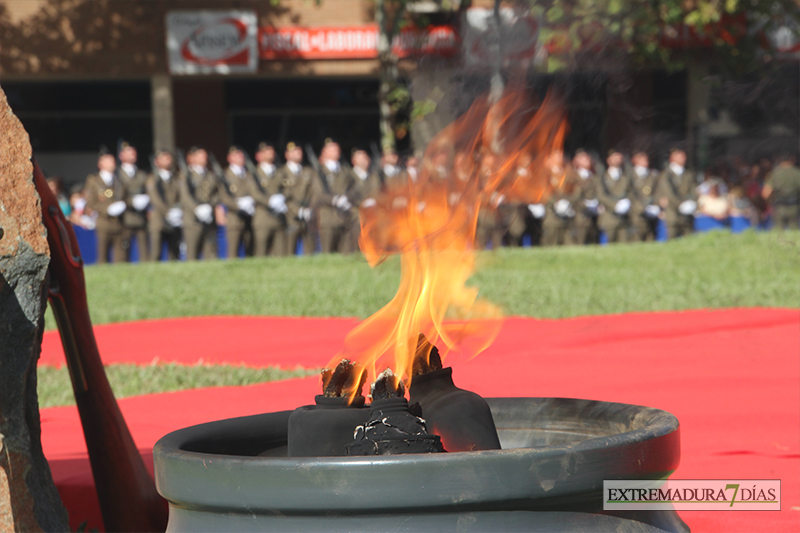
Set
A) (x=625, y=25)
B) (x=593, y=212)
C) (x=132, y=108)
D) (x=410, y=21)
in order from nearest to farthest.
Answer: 1. (x=625, y=25)
2. (x=593, y=212)
3. (x=410, y=21)
4. (x=132, y=108)

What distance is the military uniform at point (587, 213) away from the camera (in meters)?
14.7

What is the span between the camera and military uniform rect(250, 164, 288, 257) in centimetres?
1394

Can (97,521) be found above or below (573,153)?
below

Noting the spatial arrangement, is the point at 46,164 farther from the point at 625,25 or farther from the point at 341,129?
the point at 625,25

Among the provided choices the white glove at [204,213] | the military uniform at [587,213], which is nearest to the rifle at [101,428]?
the white glove at [204,213]

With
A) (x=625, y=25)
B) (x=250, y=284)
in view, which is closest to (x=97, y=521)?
(x=625, y=25)

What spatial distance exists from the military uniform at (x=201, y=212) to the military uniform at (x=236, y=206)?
17cm

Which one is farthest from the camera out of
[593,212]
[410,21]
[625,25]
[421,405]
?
[410,21]

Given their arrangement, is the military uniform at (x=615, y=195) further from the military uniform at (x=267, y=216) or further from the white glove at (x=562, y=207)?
the military uniform at (x=267, y=216)

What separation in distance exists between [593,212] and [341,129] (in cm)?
852

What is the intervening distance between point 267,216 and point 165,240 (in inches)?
66.7

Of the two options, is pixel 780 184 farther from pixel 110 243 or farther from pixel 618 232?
pixel 110 243

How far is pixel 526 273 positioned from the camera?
31.8ft

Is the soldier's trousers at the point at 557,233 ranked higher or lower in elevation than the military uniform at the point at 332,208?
lower
